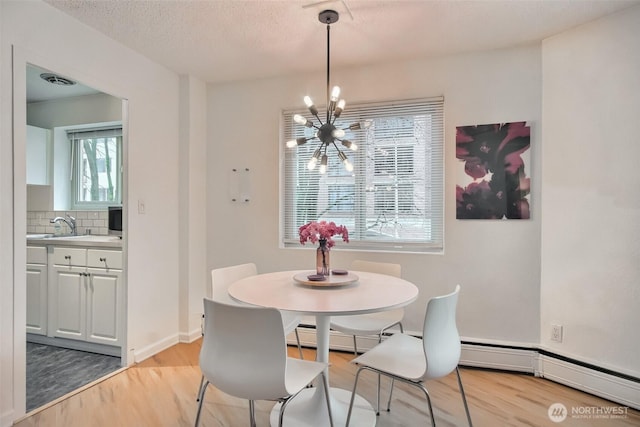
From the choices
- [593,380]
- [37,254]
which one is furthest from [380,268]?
[37,254]

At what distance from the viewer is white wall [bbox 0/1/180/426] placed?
1963 mm

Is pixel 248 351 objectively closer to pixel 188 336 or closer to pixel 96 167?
pixel 188 336

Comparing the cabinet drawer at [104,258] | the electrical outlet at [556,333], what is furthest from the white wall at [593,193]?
the cabinet drawer at [104,258]

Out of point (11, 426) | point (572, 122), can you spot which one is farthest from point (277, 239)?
point (572, 122)

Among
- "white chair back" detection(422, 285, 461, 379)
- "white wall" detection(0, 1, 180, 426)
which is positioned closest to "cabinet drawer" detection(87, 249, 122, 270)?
"white wall" detection(0, 1, 180, 426)

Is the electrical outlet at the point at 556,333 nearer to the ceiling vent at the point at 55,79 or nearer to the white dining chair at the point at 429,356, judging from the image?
the white dining chair at the point at 429,356

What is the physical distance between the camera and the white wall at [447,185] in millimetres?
2650

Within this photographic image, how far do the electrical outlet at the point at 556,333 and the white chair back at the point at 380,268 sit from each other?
44.0 inches

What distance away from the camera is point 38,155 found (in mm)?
3701

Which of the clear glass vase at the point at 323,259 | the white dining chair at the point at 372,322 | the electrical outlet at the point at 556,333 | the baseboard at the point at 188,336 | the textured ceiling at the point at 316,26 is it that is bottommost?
the baseboard at the point at 188,336

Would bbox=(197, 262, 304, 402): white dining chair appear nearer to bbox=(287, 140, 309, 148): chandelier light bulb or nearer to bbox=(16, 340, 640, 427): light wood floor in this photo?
bbox=(16, 340, 640, 427): light wood floor

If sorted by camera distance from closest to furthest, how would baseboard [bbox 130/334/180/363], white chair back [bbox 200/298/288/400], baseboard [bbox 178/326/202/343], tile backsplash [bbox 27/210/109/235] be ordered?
white chair back [bbox 200/298/288/400], baseboard [bbox 130/334/180/363], baseboard [bbox 178/326/202/343], tile backsplash [bbox 27/210/109/235]

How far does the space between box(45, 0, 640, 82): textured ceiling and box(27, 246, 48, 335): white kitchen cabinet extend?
6.29 feet

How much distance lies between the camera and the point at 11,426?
1964mm
